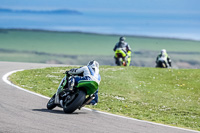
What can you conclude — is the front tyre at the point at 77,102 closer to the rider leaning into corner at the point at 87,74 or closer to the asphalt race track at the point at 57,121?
the asphalt race track at the point at 57,121

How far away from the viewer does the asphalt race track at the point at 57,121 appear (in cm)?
1331

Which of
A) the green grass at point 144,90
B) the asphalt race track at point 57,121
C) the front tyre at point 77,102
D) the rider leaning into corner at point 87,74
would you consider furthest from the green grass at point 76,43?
the front tyre at point 77,102

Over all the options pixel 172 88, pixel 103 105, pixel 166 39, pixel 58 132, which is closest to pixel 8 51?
pixel 166 39

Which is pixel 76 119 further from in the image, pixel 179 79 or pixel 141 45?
pixel 141 45

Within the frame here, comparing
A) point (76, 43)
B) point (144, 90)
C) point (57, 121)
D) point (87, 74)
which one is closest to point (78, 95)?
point (87, 74)

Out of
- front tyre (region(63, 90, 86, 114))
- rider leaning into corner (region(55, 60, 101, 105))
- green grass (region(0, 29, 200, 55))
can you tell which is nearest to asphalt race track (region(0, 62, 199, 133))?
front tyre (region(63, 90, 86, 114))

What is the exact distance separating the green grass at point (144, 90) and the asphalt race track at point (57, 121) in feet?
4.50

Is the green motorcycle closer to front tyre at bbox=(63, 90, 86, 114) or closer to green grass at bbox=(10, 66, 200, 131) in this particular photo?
front tyre at bbox=(63, 90, 86, 114)

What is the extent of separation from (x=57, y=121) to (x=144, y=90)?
9231 mm

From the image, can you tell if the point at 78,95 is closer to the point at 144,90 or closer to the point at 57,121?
the point at 57,121

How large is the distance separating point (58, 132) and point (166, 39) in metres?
87.3

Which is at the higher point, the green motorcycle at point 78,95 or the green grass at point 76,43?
the green grass at point 76,43

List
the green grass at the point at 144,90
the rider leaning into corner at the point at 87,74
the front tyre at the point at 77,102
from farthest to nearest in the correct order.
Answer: the green grass at the point at 144,90 < the rider leaning into corner at the point at 87,74 < the front tyre at the point at 77,102

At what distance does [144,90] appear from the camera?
75.2 ft
